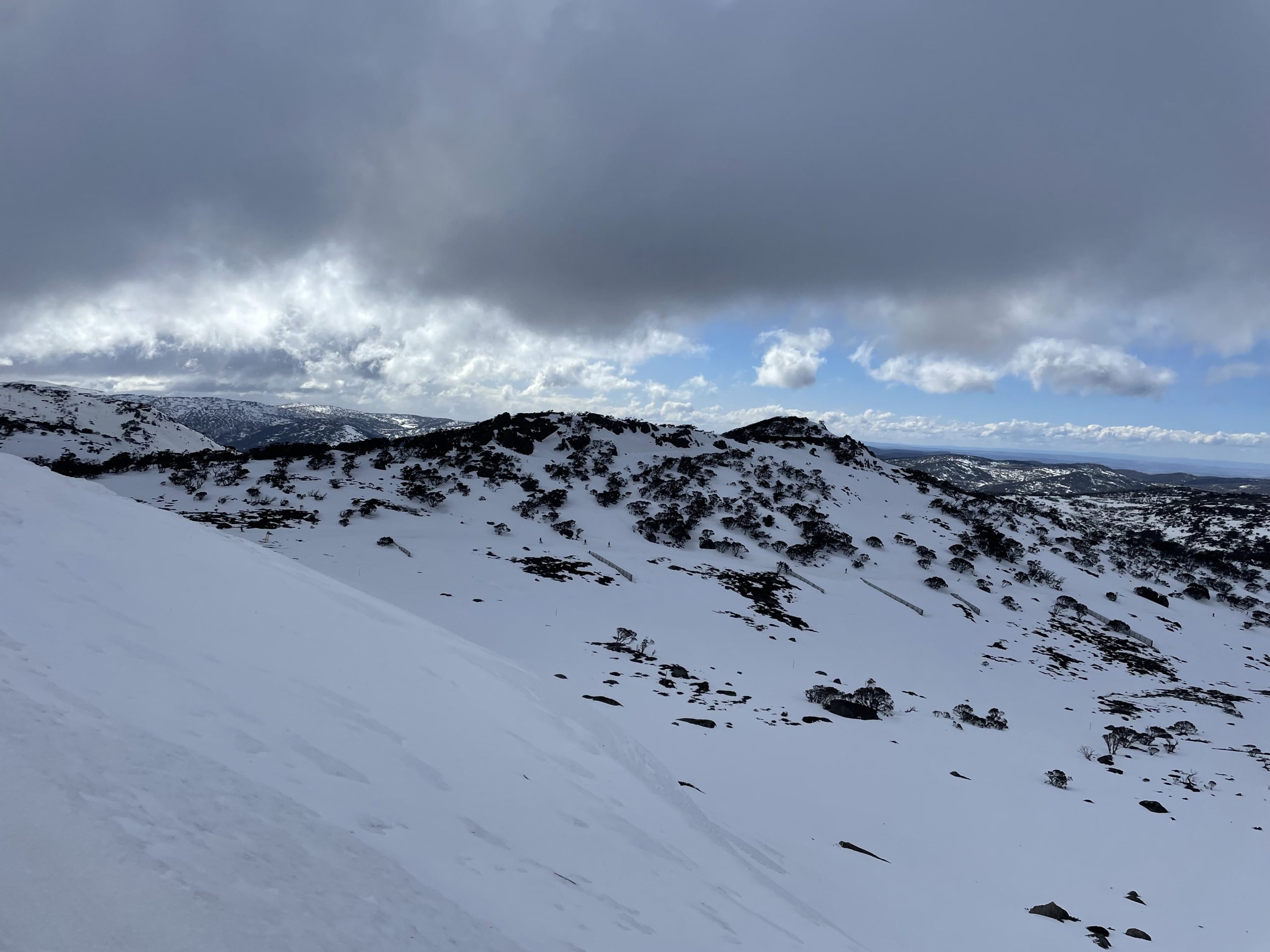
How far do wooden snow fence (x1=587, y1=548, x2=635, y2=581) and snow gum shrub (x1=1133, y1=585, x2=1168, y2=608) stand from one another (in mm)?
49167

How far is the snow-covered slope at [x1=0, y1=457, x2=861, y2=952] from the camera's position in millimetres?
3094

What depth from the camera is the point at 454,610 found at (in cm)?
2172

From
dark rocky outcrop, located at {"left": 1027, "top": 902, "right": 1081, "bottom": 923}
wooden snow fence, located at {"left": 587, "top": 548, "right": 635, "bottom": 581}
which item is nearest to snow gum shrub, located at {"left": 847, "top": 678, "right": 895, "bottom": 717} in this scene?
dark rocky outcrop, located at {"left": 1027, "top": 902, "right": 1081, "bottom": 923}

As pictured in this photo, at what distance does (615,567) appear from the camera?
1243 inches

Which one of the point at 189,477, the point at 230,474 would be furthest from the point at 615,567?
the point at 189,477

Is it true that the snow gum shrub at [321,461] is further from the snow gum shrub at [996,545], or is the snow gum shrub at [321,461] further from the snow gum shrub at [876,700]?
the snow gum shrub at [996,545]

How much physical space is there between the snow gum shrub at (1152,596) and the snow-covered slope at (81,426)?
368 ft

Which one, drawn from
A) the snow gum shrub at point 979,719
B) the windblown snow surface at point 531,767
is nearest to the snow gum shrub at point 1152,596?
the windblown snow surface at point 531,767

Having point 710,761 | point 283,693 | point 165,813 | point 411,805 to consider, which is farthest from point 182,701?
point 710,761

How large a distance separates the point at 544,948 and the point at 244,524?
31338mm

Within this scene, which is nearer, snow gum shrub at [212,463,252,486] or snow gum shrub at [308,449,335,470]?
snow gum shrub at [212,463,252,486]

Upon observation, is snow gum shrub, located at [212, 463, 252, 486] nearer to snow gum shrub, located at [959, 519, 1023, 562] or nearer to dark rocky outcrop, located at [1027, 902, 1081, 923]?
dark rocky outcrop, located at [1027, 902, 1081, 923]

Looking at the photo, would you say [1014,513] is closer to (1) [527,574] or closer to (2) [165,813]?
(1) [527,574]

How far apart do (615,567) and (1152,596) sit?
5084 cm
